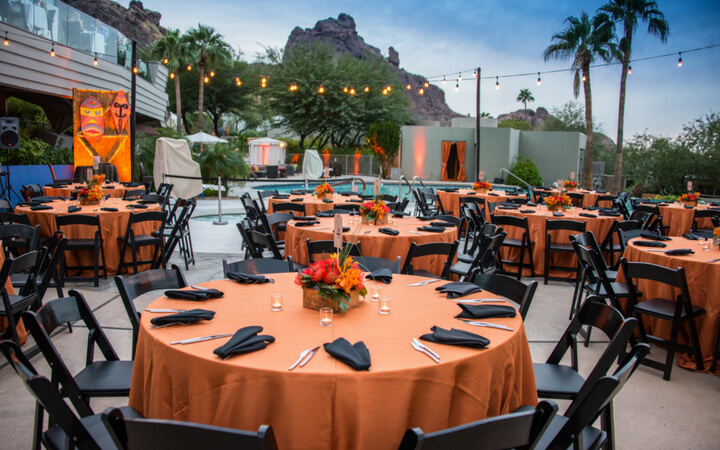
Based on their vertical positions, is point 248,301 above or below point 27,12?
below

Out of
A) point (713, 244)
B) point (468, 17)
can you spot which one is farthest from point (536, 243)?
point (468, 17)

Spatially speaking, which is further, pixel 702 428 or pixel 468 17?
pixel 468 17

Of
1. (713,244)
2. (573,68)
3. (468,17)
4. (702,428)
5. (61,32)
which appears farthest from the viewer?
(468,17)

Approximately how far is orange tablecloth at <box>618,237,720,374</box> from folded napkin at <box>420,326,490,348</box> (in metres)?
2.94

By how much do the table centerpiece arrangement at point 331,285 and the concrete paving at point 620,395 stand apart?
5.46 ft

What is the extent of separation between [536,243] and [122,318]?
5482mm

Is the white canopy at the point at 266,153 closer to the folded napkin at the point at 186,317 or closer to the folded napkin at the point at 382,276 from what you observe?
the folded napkin at the point at 382,276

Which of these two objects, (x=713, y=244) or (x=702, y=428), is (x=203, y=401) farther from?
(x=713, y=244)

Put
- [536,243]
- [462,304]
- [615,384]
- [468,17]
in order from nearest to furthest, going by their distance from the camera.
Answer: [615,384]
[462,304]
[536,243]
[468,17]

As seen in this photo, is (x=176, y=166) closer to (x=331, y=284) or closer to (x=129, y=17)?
(x=331, y=284)

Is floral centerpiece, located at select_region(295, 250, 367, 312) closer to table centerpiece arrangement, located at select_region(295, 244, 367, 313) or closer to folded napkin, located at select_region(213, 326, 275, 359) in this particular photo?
table centerpiece arrangement, located at select_region(295, 244, 367, 313)

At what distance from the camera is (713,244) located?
16.2ft

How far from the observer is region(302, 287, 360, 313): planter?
8.79ft

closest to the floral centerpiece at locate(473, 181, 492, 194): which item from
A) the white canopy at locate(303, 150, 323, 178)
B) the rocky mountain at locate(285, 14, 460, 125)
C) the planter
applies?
the planter
